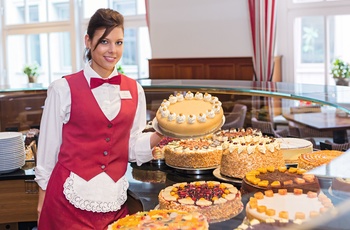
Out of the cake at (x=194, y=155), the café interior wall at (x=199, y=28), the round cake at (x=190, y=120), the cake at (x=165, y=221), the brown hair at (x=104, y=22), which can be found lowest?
the cake at (x=165, y=221)

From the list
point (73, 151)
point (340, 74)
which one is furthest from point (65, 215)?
point (340, 74)

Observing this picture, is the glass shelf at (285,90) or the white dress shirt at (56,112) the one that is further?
the glass shelf at (285,90)

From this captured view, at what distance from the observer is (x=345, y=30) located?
8.95 meters

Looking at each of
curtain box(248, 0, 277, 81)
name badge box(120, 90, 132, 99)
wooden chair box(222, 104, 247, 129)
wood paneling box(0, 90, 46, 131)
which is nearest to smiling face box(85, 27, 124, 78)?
name badge box(120, 90, 132, 99)

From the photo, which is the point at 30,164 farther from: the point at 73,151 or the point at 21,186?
the point at 73,151

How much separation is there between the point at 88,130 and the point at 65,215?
390mm

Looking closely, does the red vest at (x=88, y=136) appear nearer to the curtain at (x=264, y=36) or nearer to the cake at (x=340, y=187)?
the cake at (x=340, y=187)

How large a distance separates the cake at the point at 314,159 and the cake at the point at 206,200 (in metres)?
0.49

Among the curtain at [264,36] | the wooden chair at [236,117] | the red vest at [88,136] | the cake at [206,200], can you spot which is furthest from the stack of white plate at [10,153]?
the curtain at [264,36]

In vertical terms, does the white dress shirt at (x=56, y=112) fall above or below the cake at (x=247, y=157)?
above

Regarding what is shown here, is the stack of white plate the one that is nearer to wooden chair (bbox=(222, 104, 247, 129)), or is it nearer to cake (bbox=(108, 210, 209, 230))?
cake (bbox=(108, 210, 209, 230))

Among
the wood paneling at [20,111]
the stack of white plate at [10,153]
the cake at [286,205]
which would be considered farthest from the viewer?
the wood paneling at [20,111]

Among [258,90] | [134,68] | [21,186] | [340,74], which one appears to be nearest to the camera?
[21,186]

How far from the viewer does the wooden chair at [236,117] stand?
4.83 m
